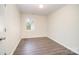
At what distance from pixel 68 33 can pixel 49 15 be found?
775 millimetres

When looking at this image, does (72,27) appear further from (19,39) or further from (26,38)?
(19,39)

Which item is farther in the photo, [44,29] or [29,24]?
[44,29]

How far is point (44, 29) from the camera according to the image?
2.14 metres

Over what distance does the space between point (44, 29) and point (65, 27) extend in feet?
1.85

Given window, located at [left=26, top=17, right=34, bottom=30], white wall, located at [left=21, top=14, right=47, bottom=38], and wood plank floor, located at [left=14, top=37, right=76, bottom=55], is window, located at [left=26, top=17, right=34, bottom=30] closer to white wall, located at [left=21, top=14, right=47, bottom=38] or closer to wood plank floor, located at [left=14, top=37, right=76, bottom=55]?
white wall, located at [left=21, top=14, right=47, bottom=38]

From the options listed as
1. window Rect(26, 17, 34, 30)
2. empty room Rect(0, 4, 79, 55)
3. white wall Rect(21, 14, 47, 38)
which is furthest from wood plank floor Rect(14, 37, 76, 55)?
window Rect(26, 17, 34, 30)

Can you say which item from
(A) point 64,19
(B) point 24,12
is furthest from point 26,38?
(A) point 64,19

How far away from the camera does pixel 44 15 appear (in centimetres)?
201

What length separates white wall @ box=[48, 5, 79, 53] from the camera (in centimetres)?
206

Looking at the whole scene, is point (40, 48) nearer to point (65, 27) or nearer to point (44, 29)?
point (44, 29)

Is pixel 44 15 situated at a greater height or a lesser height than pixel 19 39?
greater

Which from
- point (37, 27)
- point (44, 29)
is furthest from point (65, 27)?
point (37, 27)

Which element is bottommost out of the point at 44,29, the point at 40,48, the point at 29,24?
the point at 40,48
